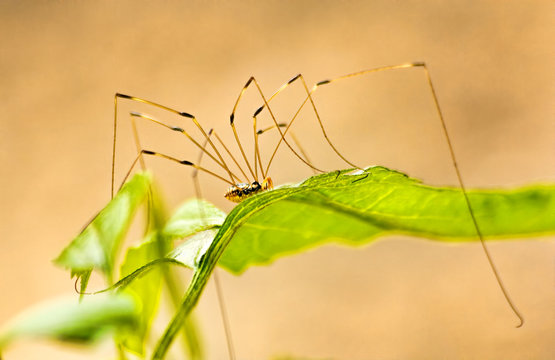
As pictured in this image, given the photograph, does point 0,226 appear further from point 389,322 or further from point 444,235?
point 444,235

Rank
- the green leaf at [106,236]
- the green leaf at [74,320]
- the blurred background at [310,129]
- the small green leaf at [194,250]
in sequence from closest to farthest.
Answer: the green leaf at [74,320], the green leaf at [106,236], the small green leaf at [194,250], the blurred background at [310,129]

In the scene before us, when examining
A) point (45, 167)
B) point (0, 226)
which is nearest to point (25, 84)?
point (45, 167)

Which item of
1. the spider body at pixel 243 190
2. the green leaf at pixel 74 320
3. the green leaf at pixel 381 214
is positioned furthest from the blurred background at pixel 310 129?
the green leaf at pixel 74 320

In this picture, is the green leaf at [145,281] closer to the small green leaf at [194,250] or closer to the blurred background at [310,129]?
the small green leaf at [194,250]

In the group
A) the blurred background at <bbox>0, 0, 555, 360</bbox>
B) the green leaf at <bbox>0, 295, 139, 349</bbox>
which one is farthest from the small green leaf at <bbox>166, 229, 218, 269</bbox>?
the blurred background at <bbox>0, 0, 555, 360</bbox>

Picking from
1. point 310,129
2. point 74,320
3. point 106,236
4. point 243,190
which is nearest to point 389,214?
point 106,236

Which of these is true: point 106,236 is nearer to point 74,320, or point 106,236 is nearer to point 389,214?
point 74,320
